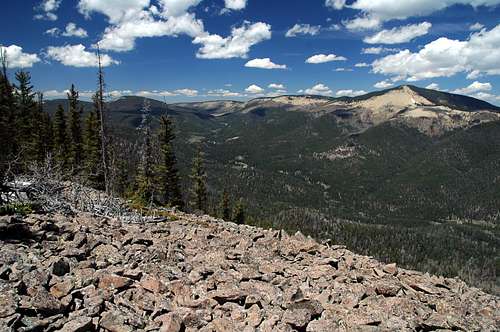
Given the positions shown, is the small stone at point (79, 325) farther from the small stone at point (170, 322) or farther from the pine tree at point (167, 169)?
the pine tree at point (167, 169)

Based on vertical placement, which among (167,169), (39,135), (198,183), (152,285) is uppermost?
(39,135)

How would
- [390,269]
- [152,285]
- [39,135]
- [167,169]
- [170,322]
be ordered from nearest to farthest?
[170,322] < [152,285] < [390,269] < [167,169] < [39,135]

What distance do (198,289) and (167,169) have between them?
1791 inches

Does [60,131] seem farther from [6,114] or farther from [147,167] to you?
[147,167]

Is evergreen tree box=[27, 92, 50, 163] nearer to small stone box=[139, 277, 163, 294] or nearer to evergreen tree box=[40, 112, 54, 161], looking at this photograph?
evergreen tree box=[40, 112, 54, 161]

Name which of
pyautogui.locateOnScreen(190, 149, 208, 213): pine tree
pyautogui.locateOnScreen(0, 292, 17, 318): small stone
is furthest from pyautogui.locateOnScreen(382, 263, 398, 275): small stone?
pyautogui.locateOnScreen(190, 149, 208, 213): pine tree

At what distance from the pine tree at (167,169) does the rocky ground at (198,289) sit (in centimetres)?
3860

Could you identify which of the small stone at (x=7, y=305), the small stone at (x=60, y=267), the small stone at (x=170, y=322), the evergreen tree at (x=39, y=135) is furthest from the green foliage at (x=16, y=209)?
the evergreen tree at (x=39, y=135)

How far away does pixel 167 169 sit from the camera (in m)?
56.0

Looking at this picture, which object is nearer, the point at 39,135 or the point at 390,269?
the point at 390,269

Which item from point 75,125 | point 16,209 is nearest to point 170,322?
point 16,209

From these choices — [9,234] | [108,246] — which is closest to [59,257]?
[108,246]

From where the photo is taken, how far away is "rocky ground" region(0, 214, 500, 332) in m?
9.83

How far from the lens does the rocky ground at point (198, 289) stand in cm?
983
